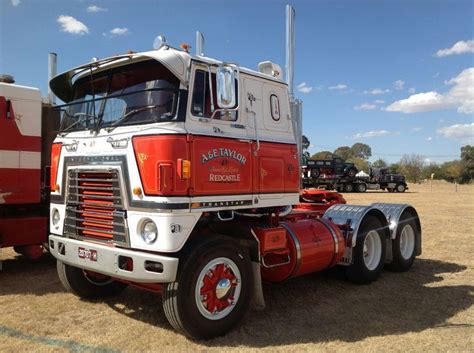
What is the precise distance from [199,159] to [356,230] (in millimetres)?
3588

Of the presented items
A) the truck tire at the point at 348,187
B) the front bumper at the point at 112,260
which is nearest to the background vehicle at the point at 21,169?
the front bumper at the point at 112,260

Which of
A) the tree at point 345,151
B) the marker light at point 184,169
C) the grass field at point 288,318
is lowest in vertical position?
the grass field at point 288,318

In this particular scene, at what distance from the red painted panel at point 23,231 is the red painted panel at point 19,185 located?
344 mm

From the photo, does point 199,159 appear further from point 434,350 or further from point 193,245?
point 434,350

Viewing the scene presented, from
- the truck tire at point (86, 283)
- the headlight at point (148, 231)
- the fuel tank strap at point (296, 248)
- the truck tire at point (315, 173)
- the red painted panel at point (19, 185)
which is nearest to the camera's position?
the headlight at point (148, 231)

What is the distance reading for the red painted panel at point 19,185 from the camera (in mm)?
7652

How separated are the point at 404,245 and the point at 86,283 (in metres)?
5.74

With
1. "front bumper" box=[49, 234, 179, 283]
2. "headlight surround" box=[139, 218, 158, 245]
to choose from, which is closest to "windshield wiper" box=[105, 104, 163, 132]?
"headlight surround" box=[139, 218, 158, 245]

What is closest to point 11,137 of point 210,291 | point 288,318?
point 210,291

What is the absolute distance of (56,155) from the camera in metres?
5.74

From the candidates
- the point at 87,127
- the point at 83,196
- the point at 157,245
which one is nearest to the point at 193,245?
the point at 157,245

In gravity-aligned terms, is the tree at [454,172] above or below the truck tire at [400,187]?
above

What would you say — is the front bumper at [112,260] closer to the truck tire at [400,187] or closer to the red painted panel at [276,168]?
the red painted panel at [276,168]

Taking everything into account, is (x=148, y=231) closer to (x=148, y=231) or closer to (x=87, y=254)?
(x=148, y=231)
